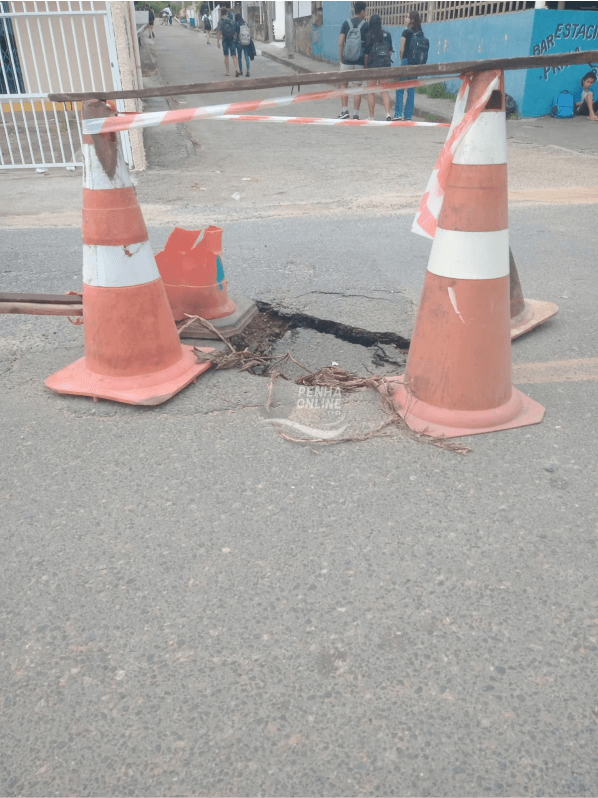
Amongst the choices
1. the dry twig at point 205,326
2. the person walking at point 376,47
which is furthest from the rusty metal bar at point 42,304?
the person walking at point 376,47

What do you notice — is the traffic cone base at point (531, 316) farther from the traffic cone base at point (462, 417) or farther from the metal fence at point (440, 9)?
the metal fence at point (440, 9)

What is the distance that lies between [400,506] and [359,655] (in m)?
0.65

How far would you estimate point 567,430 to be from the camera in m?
2.65

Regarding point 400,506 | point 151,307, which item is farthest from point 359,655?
point 151,307

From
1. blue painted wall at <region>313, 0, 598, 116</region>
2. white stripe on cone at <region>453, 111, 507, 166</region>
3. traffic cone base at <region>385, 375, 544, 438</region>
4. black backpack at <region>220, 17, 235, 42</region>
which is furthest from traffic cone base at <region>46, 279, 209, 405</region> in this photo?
black backpack at <region>220, 17, 235, 42</region>

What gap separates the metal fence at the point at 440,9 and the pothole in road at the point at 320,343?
12.7 metres

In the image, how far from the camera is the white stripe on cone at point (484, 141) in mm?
2367

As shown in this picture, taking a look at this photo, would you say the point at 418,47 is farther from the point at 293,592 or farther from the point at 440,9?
the point at 293,592

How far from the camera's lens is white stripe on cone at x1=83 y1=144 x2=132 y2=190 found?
2699mm

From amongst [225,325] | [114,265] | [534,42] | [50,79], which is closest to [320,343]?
[225,325]

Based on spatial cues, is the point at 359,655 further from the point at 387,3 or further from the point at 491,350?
the point at 387,3

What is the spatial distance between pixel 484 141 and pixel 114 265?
158 cm

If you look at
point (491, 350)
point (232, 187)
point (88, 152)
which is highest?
point (88, 152)

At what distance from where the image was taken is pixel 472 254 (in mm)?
2508
